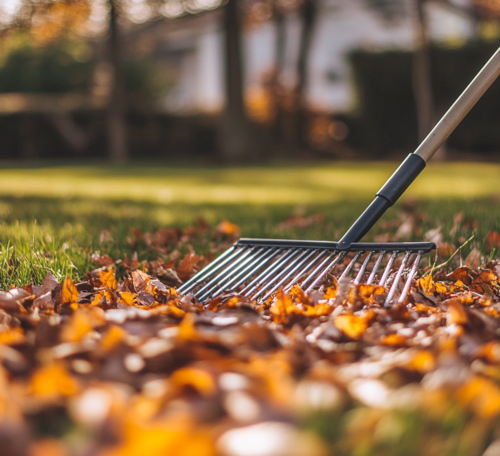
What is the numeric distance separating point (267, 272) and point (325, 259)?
0.22 m

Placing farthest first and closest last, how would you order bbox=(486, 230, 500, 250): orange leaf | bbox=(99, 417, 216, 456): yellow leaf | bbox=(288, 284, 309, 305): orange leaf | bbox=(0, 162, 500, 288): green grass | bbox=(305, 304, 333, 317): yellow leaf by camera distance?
bbox=(486, 230, 500, 250): orange leaf, bbox=(0, 162, 500, 288): green grass, bbox=(288, 284, 309, 305): orange leaf, bbox=(305, 304, 333, 317): yellow leaf, bbox=(99, 417, 216, 456): yellow leaf

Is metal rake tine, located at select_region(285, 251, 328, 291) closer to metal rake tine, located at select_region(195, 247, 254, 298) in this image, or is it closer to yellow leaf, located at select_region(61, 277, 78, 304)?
metal rake tine, located at select_region(195, 247, 254, 298)

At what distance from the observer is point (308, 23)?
1822 cm

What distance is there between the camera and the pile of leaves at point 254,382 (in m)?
0.86

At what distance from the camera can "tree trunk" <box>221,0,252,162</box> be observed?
13.4 meters

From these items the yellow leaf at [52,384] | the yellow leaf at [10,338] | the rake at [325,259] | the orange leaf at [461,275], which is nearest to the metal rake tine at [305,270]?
the rake at [325,259]

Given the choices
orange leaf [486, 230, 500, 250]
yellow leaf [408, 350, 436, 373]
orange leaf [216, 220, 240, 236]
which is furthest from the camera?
orange leaf [216, 220, 240, 236]

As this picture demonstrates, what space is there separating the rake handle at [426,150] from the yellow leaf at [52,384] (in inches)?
57.9

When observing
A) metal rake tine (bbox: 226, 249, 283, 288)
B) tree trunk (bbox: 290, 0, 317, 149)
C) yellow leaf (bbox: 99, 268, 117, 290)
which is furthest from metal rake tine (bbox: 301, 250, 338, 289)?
tree trunk (bbox: 290, 0, 317, 149)

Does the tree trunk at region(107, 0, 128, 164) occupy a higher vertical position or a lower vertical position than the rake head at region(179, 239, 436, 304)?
higher

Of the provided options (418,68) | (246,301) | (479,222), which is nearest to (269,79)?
(418,68)

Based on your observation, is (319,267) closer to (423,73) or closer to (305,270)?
(305,270)

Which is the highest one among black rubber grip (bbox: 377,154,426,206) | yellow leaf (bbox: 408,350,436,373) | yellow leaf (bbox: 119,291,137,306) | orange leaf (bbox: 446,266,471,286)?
black rubber grip (bbox: 377,154,426,206)

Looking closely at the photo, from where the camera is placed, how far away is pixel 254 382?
3.39ft
